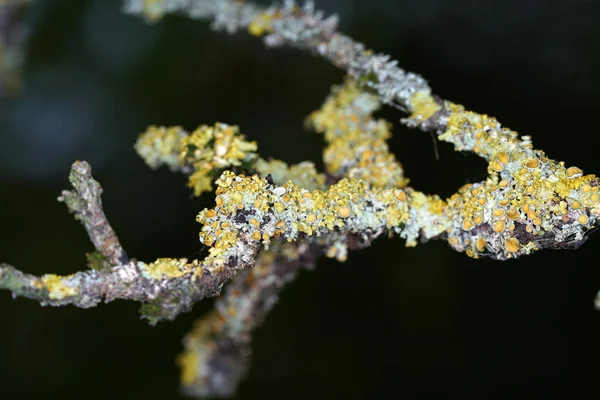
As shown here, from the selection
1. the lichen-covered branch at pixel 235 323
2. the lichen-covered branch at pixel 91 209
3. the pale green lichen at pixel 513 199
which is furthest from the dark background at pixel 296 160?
the lichen-covered branch at pixel 91 209

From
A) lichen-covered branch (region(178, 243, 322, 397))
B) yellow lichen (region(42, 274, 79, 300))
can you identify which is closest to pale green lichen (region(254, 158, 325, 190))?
lichen-covered branch (region(178, 243, 322, 397))

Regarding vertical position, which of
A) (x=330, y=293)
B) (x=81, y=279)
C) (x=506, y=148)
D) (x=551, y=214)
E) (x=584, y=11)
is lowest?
(x=81, y=279)

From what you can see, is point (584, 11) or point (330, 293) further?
point (330, 293)

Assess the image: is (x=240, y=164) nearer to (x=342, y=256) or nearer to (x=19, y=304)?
(x=342, y=256)

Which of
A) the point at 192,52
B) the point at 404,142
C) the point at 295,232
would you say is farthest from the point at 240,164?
the point at 192,52

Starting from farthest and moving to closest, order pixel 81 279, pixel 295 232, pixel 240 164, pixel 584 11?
pixel 584 11
pixel 240 164
pixel 295 232
pixel 81 279

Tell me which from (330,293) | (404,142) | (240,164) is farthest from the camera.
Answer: (330,293)

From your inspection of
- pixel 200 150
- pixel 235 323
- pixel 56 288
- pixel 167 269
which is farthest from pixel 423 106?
pixel 235 323
